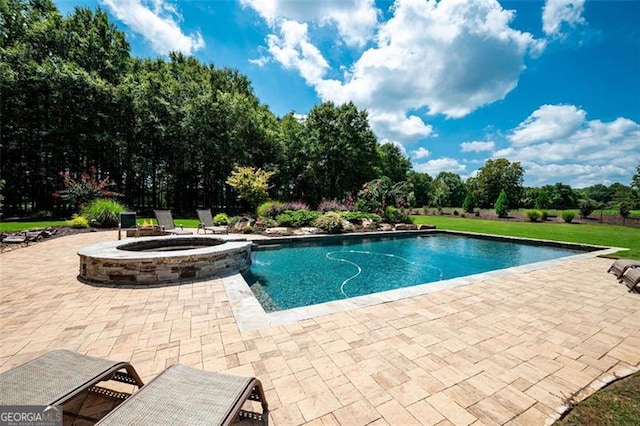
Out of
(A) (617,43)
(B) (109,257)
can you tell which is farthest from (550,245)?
(B) (109,257)

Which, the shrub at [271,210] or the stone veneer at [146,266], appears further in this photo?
the shrub at [271,210]

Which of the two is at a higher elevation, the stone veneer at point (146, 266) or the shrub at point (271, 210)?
the shrub at point (271, 210)

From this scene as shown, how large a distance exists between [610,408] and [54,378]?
3823 millimetres

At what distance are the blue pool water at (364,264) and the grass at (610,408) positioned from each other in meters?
3.42

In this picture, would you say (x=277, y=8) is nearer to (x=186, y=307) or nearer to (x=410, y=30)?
(x=410, y=30)

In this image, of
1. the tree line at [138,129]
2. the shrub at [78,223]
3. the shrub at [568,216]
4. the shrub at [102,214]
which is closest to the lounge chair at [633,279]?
the shrub at [102,214]

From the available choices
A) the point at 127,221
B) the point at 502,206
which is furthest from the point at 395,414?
the point at 502,206

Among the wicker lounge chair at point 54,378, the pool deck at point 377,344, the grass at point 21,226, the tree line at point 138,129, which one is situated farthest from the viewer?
the tree line at point 138,129

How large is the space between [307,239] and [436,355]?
24.5 ft

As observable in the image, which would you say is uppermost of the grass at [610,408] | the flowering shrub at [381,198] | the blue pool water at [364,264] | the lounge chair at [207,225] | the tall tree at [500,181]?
the tall tree at [500,181]

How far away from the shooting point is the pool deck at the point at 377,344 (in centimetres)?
189

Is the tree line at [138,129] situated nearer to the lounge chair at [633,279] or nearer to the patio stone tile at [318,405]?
the patio stone tile at [318,405]

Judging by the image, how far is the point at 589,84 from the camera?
12.9 m

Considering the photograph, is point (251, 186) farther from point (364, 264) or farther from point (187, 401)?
point (187, 401)
